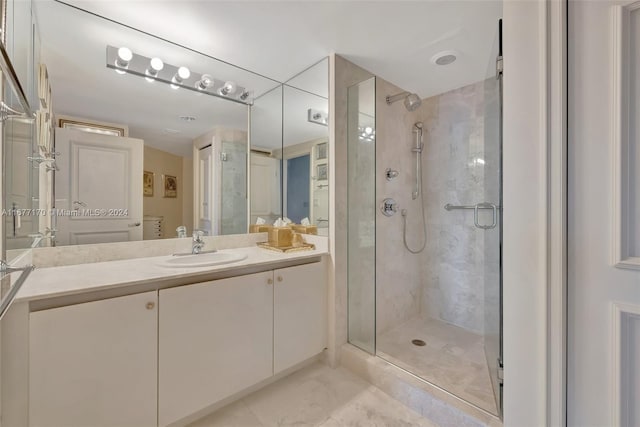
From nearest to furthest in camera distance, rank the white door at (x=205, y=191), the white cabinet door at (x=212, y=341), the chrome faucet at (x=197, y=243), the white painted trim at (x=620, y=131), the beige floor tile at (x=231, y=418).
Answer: the white painted trim at (x=620, y=131) < the white cabinet door at (x=212, y=341) < the beige floor tile at (x=231, y=418) < the chrome faucet at (x=197, y=243) < the white door at (x=205, y=191)

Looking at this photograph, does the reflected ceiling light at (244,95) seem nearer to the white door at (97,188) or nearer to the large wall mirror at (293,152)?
the large wall mirror at (293,152)

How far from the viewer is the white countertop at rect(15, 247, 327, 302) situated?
40.7 inches

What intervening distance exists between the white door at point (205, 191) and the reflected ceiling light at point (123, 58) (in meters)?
0.64

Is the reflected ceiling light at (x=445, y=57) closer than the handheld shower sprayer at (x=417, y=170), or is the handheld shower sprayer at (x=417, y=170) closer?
the reflected ceiling light at (x=445, y=57)

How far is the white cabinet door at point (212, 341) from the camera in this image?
127 cm

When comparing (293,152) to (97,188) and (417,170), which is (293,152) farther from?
(97,188)

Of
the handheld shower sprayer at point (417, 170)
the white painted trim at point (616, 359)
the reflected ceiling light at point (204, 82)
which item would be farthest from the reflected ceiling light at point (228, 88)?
the white painted trim at point (616, 359)

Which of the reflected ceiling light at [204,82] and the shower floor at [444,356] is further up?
the reflected ceiling light at [204,82]

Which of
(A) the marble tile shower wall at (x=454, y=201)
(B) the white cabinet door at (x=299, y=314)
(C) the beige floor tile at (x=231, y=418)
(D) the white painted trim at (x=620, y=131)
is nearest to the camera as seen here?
(D) the white painted trim at (x=620, y=131)

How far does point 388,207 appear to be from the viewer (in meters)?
2.40

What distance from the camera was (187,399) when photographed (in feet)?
4.34

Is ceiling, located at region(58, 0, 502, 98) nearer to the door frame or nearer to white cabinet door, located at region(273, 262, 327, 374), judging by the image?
the door frame

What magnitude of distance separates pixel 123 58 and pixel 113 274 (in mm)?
1326

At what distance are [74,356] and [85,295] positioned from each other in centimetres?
23
